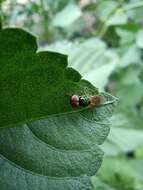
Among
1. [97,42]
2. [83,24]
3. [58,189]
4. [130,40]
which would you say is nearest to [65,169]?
[58,189]

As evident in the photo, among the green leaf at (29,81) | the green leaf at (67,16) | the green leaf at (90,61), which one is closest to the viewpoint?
the green leaf at (29,81)

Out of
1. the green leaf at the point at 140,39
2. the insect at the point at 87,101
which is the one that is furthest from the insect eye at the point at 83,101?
the green leaf at the point at 140,39

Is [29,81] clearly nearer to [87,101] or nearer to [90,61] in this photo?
[87,101]

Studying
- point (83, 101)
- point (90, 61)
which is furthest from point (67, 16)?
point (83, 101)

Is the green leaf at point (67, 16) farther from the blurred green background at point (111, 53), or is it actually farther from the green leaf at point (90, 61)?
the green leaf at point (90, 61)

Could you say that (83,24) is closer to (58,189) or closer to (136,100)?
(136,100)

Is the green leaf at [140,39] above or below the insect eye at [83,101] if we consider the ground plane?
below

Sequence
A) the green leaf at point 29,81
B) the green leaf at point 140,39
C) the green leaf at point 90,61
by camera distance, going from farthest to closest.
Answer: the green leaf at point 140,39 → the green leaf at point 90,61 → the green leaf at point 29,81
